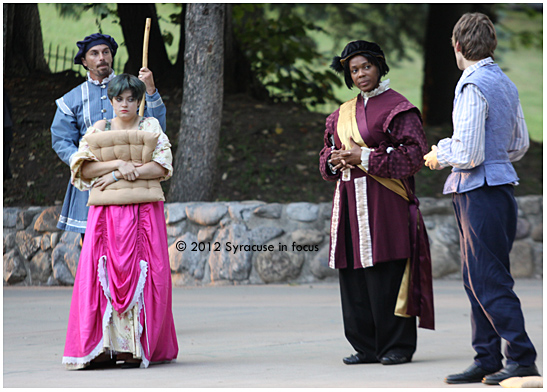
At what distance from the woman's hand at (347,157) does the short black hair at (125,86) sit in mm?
1164

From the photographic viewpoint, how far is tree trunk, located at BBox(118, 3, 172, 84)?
11.8 metres

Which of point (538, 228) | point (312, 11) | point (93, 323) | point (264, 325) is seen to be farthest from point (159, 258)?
point (312, 11)

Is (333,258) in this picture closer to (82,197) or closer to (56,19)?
(82,197)

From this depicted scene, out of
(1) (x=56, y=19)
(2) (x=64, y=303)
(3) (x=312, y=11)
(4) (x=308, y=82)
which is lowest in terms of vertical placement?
(2) (x=64, y=303)

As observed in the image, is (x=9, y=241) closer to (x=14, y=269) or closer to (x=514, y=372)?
(x=14, y=269)

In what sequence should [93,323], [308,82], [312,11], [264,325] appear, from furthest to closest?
1. [312,11]
2. [308,82]
3. [264,325]
4. [93,323]

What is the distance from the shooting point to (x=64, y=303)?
7.24 metres

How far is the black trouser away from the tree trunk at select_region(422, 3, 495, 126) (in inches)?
364

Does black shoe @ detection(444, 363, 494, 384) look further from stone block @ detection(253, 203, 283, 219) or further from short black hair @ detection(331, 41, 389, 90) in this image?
stone block @ detection(253, 203, 283, 219)

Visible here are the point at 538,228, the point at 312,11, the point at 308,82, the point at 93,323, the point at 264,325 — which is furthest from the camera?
the point at 312,11

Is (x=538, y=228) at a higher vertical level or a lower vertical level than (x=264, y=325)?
higher

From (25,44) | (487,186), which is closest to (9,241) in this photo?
(25,44)

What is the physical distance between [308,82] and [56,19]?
176 inches

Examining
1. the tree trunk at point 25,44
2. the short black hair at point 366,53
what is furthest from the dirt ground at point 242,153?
the short black hair at point 366,53
